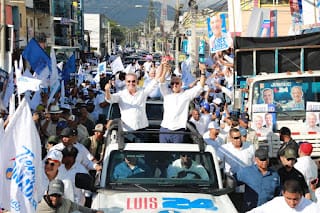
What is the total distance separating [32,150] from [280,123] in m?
Result: 7.53

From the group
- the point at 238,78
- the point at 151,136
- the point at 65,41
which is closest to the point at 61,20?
the point at 65,41

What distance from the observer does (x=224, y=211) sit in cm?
653

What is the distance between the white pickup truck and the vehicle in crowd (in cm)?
477

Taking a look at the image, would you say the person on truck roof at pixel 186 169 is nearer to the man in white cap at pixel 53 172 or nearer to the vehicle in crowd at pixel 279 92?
the man in white cap at pixel 53 172

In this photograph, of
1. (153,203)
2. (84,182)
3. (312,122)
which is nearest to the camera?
(153,203)

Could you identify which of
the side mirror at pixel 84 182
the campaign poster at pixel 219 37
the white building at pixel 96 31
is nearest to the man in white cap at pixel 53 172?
the side mirror at pixel 84 182

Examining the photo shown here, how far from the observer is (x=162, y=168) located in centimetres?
734

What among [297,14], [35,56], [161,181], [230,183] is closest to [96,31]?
[297,14]

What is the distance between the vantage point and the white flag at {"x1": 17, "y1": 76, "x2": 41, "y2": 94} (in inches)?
483

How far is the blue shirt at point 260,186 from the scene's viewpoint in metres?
7.64

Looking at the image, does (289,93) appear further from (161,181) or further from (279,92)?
(161,181)

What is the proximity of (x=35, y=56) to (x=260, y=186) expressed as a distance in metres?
8.18

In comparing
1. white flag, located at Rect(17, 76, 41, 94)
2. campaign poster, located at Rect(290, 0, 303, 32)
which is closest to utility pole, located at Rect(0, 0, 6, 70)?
white flag, located at Rect(17, 76, 41, 94)

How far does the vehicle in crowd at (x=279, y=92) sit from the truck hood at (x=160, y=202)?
5.32 metres
